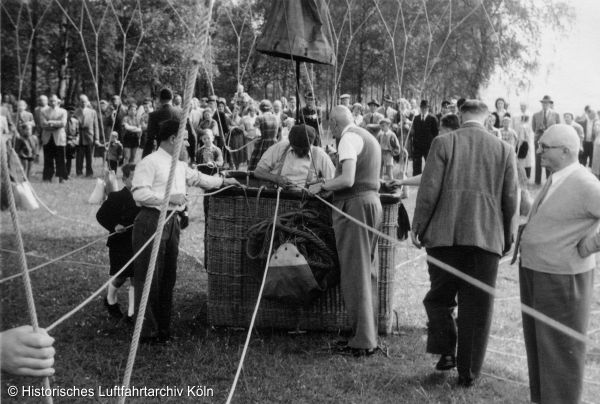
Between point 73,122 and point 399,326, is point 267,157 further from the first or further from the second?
point 73,122

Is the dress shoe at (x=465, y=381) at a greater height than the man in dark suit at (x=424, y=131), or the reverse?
the man in dark suit at (x=424, y=131)

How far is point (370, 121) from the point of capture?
1550 cm

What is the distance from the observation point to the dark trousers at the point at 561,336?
405cm

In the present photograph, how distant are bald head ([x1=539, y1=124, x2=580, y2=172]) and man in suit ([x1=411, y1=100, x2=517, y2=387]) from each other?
0.61 metres

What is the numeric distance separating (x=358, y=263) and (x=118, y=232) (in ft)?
7.09

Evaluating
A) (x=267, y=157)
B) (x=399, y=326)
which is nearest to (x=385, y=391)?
(x=399, y=326)

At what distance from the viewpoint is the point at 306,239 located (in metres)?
5.60

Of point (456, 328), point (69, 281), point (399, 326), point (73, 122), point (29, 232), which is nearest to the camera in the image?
point (456, 328)

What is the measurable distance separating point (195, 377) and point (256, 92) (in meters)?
42.2

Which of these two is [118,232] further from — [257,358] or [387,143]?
[387,143]

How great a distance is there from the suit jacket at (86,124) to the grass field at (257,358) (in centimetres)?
973

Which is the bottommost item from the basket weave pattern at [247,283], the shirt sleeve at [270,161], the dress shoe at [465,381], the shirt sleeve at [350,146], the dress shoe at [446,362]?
the dress shoe at [465,381]

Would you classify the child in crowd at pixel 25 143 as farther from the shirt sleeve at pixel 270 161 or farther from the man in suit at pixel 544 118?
the man in suit at pixel 544 118

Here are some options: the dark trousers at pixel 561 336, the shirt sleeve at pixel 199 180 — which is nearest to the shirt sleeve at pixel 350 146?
the shirt sleeve at pixel 199 180
